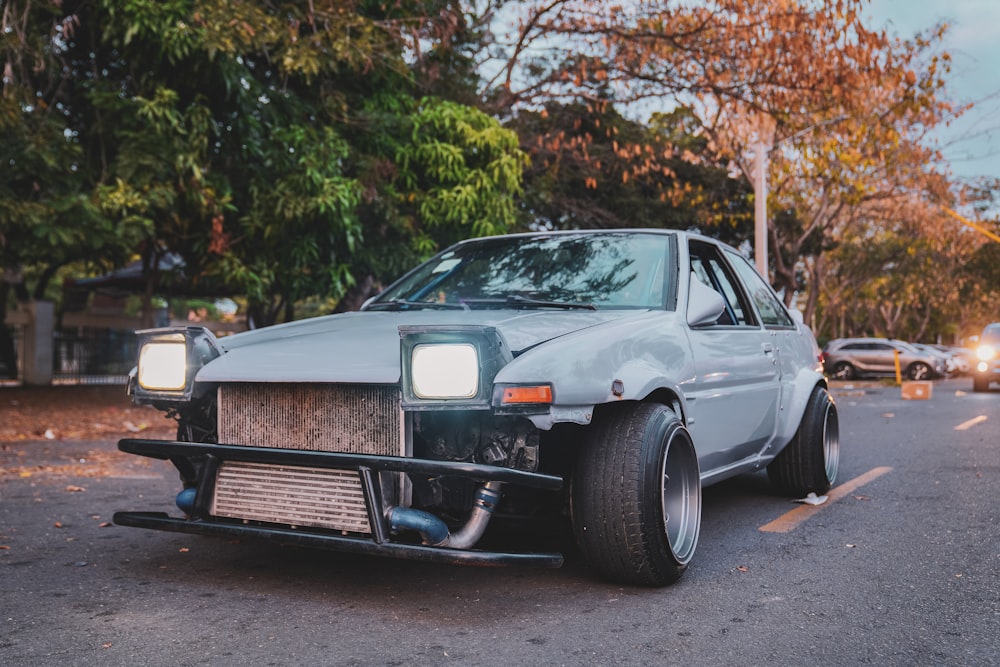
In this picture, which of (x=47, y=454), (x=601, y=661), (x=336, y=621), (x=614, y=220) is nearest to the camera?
(x=601, y=661)

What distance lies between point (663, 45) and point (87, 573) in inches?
437

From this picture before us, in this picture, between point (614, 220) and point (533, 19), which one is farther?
point (614, 220)

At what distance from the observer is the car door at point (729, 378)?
15.1 feet

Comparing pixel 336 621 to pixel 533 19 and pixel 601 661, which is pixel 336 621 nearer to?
pixel 601 661

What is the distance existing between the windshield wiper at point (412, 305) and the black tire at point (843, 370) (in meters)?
27.2

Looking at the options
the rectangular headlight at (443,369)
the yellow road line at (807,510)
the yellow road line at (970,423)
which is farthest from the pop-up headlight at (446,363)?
the yellow road line at (970,423)

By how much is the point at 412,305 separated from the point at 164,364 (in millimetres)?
1283

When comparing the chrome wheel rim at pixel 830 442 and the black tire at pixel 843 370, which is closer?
the chrome wheel rim at pixel 830 442

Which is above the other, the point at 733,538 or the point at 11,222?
the point at 11,222

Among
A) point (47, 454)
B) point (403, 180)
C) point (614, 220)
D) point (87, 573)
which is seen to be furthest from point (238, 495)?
point (614, 220)

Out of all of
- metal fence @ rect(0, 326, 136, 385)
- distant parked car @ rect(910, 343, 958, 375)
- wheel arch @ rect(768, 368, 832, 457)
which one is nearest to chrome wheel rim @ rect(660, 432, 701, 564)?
wheel arch @ rect(768, 368, 832, 457)

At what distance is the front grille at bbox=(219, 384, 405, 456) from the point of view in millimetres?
3584

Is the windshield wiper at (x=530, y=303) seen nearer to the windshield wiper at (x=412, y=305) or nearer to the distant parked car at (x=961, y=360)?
the windshield wiper at (x=412, y=305)

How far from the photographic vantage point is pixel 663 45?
1330cm
